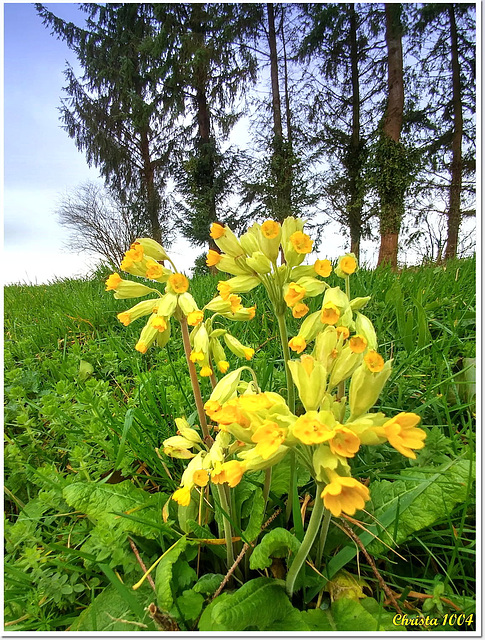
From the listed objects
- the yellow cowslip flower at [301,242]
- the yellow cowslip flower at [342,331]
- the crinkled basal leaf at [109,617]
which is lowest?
the crinkled basal leaf at [109,617]

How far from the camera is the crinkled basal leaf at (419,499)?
0.92 m

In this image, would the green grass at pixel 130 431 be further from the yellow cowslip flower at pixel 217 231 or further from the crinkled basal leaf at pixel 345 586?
the yellow cowslip flower at pixel 217 231

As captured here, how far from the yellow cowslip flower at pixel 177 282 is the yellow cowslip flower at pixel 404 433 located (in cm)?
57

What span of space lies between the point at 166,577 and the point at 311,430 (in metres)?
0.55

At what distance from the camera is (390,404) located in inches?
62.4

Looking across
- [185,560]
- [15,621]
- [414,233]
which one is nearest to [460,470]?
[185,560]

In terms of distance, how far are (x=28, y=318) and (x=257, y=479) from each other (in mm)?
3017

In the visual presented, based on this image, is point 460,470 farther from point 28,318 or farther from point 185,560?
point 28,318

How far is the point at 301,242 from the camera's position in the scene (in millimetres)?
830

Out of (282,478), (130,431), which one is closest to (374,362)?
(282,478)

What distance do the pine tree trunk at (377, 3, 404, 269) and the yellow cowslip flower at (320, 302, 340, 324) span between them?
9321 millimetres

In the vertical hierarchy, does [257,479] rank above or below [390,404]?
below

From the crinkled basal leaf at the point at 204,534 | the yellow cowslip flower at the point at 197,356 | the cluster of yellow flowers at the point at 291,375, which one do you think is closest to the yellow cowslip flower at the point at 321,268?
the cluster of yellow flowers at the point at 291,375

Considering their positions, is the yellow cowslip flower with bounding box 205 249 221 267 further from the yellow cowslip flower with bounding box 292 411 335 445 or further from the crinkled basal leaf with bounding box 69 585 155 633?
the crinkled basal leaf with bounding box 69 585 155 633
